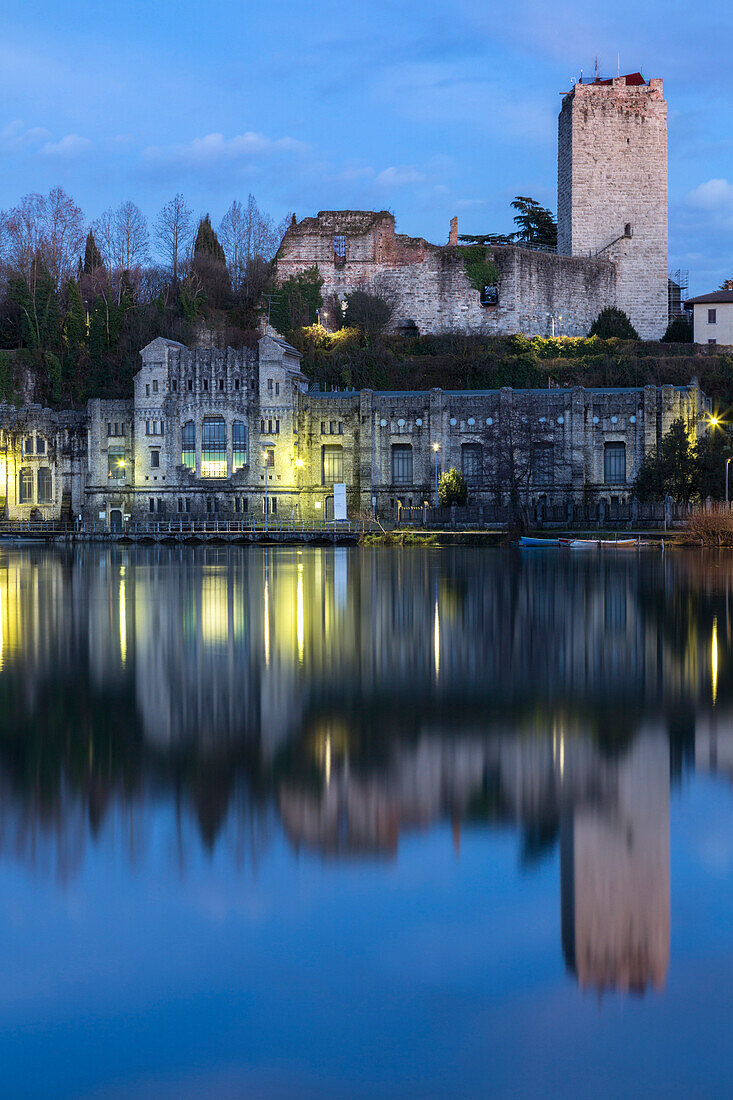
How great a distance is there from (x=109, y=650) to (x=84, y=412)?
6365cm

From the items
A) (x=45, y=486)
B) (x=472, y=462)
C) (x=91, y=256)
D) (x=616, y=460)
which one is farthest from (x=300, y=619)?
(x=91, y=256)

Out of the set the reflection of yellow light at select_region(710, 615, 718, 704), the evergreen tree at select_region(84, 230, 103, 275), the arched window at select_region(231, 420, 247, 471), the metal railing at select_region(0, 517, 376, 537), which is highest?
the evergreen tree at select_region(84, 230, 103, 275)

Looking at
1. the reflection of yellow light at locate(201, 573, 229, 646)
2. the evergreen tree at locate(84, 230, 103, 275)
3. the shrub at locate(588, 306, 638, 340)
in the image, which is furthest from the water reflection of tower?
the evergreen tree at locate(84, 230, 103, 275)

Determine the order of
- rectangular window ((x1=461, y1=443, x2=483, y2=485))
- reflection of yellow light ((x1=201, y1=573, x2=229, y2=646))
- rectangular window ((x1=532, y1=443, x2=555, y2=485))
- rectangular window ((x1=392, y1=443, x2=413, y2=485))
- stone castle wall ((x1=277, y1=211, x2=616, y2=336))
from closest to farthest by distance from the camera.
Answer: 1. reflection of yellow light ((x1=201, y1=573, x2=229, y2=646))
2. rectangular window ((x1=532, y1=443, x2=555, y2=485))
3. rectangular window ((x1=461, y1=443, x2=483, y2=485))
4. rectangular window ((x1=392, y1=443, x2=413, y2=485))
5. stone castle wall ((x1=277, y1=211, x2=616, y2=336))

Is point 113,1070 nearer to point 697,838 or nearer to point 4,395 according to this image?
point 697,838

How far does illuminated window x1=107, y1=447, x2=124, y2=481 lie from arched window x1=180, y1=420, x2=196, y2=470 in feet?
13.8

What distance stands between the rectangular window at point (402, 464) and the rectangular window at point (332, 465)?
3.40 m

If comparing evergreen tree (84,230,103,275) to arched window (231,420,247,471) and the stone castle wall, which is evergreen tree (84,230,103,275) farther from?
arched window (231,420,247,471)

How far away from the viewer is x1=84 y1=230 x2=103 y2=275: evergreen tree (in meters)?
89.8

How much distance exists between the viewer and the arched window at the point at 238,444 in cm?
7344

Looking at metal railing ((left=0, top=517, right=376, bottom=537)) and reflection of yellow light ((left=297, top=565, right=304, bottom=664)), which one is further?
metal railing ((left=0, top=517, right=376, bottom=537))

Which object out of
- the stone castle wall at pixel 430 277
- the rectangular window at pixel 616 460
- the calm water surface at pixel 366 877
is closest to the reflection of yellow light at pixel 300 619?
the calm water surface at pixel 366 877

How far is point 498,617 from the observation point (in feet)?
70.0

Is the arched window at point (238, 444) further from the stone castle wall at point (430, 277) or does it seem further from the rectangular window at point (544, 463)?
the rectangular window at point (544, 463)
